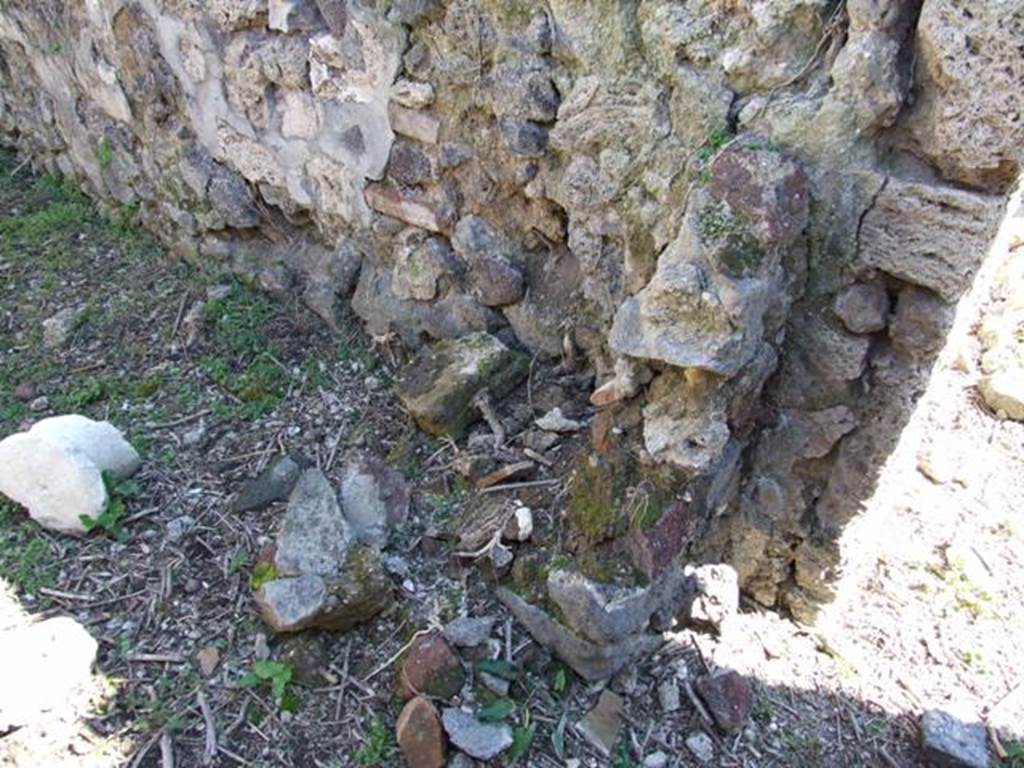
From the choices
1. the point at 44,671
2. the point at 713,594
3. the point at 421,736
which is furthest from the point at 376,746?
the point at 713,594

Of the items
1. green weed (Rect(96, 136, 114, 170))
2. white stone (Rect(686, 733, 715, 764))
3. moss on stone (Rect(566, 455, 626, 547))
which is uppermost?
green weed (Rect(96, 136, 114, 170))

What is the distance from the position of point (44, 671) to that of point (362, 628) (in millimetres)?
627

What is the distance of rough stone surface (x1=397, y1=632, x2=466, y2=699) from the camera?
5.63 feet

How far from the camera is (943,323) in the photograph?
5.19 ft

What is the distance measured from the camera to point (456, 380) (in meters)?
2.22

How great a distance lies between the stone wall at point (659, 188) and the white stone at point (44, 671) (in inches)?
45.0

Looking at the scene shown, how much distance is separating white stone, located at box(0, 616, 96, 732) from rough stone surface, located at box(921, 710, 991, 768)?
1765 mm

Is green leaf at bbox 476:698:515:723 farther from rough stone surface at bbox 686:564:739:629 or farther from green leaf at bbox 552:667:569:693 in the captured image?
rough stone surface at bbox 686:564:739:629

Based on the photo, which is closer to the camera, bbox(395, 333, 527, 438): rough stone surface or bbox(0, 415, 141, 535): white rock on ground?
bbox(0, 415, 141, 535): white rock on ground

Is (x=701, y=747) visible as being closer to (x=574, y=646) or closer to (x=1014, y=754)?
(x=574, y=646)

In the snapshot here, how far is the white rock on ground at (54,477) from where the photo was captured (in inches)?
81.1

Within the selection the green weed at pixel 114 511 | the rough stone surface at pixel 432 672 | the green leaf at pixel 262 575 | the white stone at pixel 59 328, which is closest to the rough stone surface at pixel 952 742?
the rough stone surface at pixel 432 672

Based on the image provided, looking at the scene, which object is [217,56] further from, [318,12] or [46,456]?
[46,456]

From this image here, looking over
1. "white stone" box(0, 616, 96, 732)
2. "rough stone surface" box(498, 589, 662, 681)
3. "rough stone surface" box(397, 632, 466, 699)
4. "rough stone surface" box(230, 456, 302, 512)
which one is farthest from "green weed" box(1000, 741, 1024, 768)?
"white stone" box(0, 616, 96, 732)
